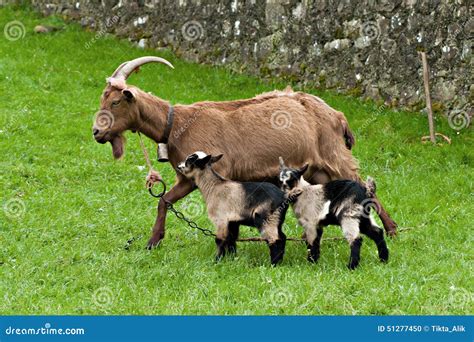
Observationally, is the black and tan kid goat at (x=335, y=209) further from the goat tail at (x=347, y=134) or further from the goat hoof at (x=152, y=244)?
the goat hoof at (x=152, y=244)

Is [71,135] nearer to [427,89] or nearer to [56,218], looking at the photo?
[56,218]

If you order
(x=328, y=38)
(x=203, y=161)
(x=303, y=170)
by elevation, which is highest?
(x=328, y=38)

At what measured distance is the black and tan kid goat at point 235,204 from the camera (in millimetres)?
7160

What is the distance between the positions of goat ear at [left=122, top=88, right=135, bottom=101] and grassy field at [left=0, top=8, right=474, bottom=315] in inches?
60.1

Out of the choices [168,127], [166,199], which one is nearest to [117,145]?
[168,127]

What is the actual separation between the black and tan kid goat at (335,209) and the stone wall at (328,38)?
18.7 ft

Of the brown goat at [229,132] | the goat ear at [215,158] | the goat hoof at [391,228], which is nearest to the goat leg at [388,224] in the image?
the goat hoof at [391,228]

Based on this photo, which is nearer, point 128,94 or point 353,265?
point 353,265

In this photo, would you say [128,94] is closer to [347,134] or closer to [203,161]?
[203,161]

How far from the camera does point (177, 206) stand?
9945 mm

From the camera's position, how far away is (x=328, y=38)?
13938 mm

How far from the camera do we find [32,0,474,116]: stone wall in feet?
41.1

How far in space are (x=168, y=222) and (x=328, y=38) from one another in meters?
5.94

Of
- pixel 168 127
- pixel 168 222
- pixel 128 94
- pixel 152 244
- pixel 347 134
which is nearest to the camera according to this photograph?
pixel 128 94
